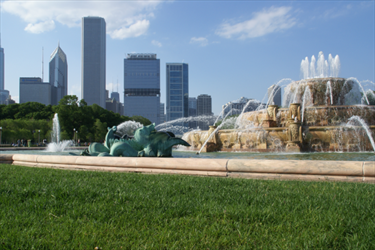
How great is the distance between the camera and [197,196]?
5023 mm

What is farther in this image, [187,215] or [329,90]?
[329,90]

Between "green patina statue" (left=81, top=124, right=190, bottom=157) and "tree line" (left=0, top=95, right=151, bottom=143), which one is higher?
"tree line" (left=0, top=95, right=151, bottom=143)

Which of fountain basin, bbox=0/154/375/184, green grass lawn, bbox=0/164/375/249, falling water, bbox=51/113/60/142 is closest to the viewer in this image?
green grass lawn, bbox=0/164/375/249

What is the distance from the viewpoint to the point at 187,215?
4074 millimetres

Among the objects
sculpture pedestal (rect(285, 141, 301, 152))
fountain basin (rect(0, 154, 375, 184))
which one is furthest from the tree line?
fountain basin (rect(0, 154, 375, 184))

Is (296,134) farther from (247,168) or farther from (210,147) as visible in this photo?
(247,168)

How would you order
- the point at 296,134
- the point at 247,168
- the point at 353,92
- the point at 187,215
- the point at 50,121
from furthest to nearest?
the point at 50,121
the point at 353,92
the point at 296,134
the point at 247,168
the point at 187,215

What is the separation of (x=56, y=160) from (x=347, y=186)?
8509 millimetres

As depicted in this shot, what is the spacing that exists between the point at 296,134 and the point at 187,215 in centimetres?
1737

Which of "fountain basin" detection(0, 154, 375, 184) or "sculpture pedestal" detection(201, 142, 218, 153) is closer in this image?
"fountain basin" detection(0, 154, 375, 184)

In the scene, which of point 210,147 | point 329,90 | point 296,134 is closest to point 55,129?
point 210,147

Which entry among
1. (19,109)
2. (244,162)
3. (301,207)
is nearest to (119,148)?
(244,162)

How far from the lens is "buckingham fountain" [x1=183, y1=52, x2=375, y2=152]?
19.5 meters

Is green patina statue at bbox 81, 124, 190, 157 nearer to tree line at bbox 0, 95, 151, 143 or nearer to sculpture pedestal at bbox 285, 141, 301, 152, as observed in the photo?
sculpture pedestal at bbox 285, 141, 301, 152
